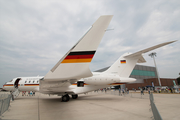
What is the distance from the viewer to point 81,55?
3.36 m

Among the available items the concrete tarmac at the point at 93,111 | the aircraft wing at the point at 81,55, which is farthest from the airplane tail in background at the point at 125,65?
the aircraft wing at the point at 81,55

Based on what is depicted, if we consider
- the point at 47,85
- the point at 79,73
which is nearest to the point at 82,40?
the point at 79,73

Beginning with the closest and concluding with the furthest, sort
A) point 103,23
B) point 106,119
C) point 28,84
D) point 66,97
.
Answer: point 103,23, point 106,119, point 66,97, point 28,84

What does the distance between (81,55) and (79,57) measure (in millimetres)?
97

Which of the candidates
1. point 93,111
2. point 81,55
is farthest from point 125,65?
point 81,55

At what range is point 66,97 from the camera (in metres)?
9.57

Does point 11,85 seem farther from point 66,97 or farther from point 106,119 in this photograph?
point 106,119

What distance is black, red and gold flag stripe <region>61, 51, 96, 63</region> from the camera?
330cm

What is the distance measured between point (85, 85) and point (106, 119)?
646 centimetres

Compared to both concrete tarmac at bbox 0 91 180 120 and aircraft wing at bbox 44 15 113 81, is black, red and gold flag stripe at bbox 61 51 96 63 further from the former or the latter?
concrete tarmac at bbox 0 91 180 120

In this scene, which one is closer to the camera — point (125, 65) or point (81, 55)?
point (81, 55)

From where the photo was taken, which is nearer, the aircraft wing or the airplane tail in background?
the aircraft wing

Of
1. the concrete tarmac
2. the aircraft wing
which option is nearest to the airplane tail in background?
the concrete tarmac

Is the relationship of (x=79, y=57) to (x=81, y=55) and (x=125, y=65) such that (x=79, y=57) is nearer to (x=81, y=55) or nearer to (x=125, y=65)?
(x=81, y=55)
